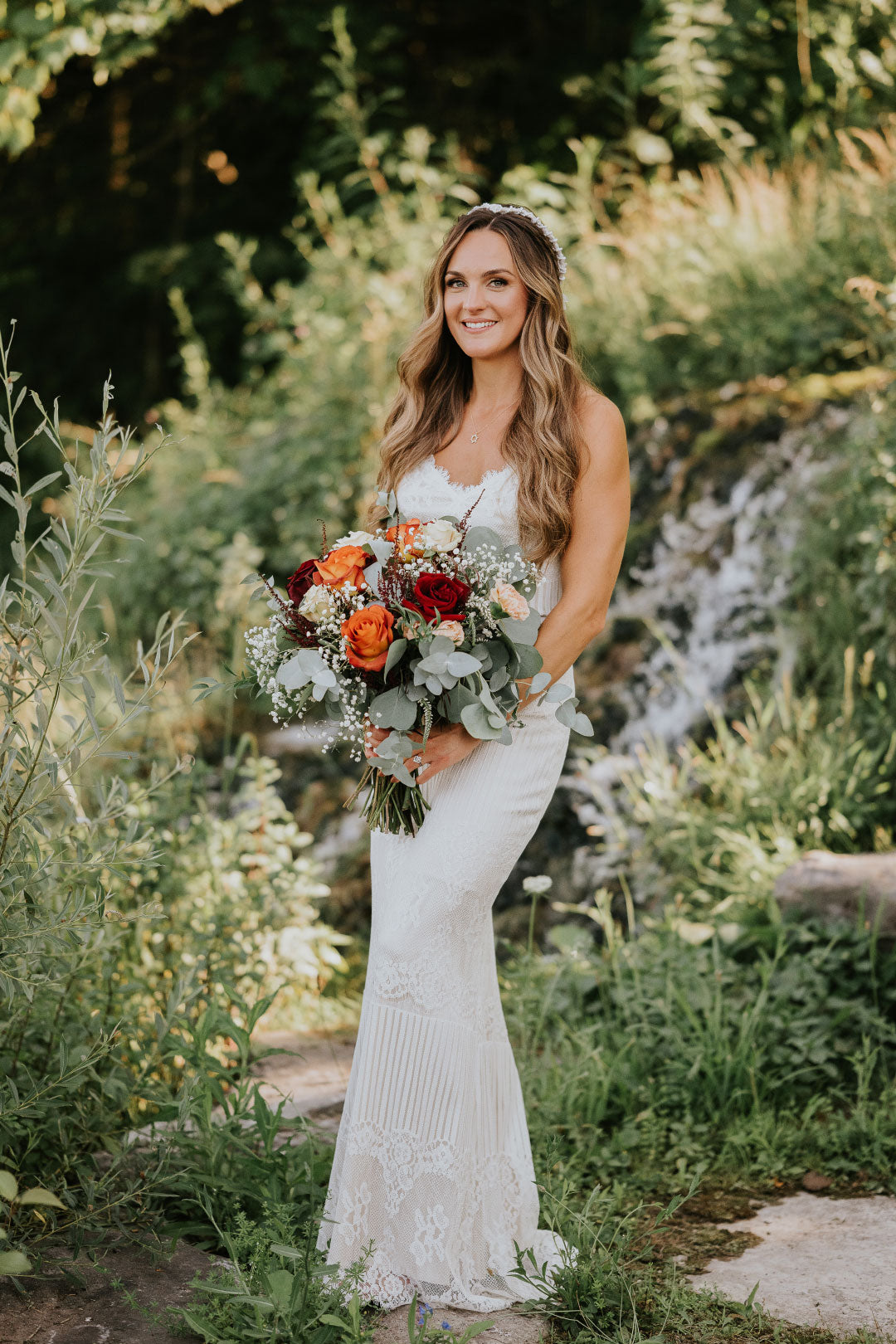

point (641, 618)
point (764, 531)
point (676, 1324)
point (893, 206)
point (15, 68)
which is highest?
point (15, 68)

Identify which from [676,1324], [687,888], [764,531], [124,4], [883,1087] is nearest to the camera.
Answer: [676,1324]

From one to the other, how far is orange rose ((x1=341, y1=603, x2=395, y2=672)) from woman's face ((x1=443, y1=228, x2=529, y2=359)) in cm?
85

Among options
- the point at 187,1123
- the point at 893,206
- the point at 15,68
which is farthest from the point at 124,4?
the point at 187,1123

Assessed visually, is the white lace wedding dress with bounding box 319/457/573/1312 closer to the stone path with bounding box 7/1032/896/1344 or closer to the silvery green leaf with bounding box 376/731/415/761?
the stone path with bounding box 7/1032/896/1344

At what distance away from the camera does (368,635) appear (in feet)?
7.63

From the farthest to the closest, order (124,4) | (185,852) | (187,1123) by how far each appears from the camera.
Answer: (124,4) → (185,852) → (187,1123)

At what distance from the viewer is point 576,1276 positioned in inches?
103

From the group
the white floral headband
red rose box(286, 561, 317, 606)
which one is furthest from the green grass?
the white floral headband

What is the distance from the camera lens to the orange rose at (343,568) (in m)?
2.46

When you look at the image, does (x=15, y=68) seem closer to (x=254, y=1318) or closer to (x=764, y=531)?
(x=764, y=531)

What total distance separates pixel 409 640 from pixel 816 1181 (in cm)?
199

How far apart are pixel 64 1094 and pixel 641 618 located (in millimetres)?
3473

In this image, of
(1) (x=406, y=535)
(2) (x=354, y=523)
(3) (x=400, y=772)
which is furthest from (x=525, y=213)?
(2) (x=354, y=523)

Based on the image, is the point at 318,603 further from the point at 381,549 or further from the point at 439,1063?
the point at 439,1063
